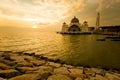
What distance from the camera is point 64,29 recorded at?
127375 millimetres

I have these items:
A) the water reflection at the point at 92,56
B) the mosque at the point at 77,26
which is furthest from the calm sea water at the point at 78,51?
the mosque at the point at 77,26

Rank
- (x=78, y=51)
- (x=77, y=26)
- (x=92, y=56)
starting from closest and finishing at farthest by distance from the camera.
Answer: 1. (x=92, y=56)
2. (x=78, y=51)
3. (x=77, y=26)

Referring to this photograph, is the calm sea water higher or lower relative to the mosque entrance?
lower

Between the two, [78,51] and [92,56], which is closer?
[92,56]

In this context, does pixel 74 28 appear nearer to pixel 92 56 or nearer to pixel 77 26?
pixel 77 26

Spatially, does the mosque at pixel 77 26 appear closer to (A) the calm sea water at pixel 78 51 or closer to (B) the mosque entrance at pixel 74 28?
(B) the mosque entrance at pixel 74 28

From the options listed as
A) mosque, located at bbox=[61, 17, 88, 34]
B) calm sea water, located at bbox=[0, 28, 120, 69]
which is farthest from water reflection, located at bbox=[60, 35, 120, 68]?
mosque, located at bbox=[61, 17, 88, 34]

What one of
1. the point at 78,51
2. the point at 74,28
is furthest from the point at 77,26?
the point at 78,51

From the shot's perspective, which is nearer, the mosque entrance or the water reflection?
the water reflection

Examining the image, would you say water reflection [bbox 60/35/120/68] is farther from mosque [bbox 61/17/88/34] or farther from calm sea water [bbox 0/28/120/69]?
mosque [bbox 61/17/88/34]

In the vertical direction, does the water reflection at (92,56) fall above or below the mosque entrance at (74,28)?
below

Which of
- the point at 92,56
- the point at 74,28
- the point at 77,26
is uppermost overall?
the point at 77,26

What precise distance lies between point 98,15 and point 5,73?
127 meters

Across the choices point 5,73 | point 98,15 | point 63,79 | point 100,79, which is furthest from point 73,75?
point 98,15
